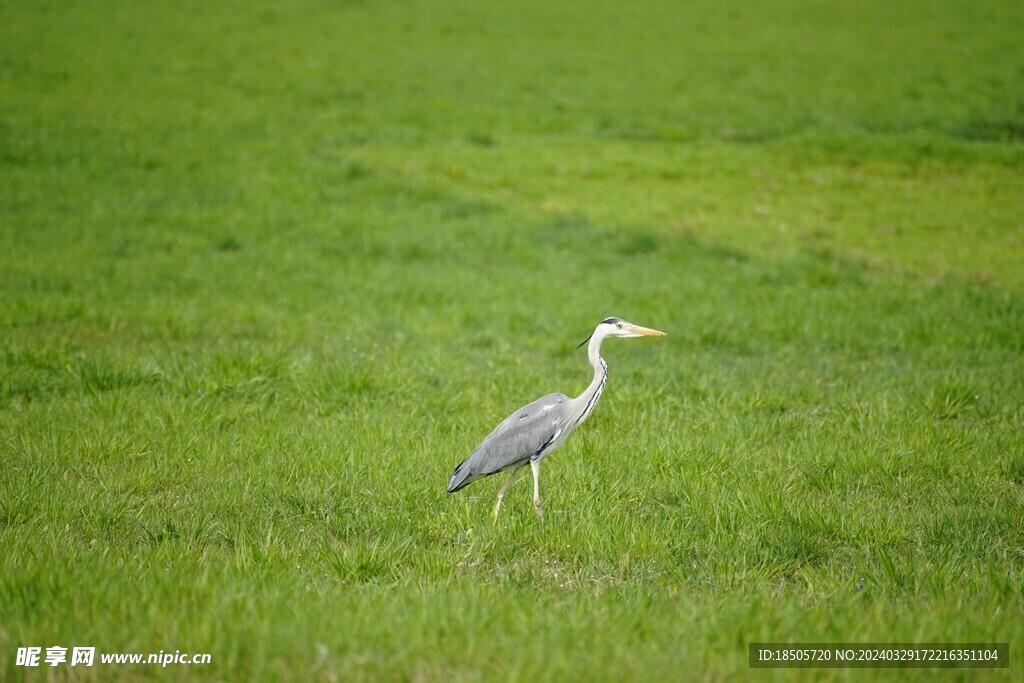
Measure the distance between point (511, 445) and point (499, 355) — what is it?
14.0 ft

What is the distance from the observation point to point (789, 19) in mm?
32375

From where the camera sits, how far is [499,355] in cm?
972

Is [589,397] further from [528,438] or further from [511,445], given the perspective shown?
[511,445]

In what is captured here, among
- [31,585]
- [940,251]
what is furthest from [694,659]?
[940,251]

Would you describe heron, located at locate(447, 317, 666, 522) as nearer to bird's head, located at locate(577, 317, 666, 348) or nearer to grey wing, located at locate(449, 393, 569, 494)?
grey wing, located at locate(449, 393, 569, 494)

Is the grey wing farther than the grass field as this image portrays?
Yes

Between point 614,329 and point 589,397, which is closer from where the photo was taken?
point 589,397

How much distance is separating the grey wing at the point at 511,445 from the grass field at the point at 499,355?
291mm

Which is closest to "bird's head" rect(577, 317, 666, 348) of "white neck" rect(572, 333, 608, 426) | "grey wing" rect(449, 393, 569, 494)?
"white neck" rect(572, 333, 608, 426)

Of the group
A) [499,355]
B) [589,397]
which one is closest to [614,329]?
[589,397]

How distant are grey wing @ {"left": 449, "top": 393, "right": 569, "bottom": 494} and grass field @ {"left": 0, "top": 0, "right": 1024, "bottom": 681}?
0.95 ft

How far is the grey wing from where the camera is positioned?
546 cm

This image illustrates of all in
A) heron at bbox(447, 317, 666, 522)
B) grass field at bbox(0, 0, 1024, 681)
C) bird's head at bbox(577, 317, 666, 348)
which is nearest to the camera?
grass field at bbox(0, 0, 1024, 681)

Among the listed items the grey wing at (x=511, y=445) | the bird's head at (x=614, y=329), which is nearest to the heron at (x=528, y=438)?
the grey wing at (x=511, y=445)
